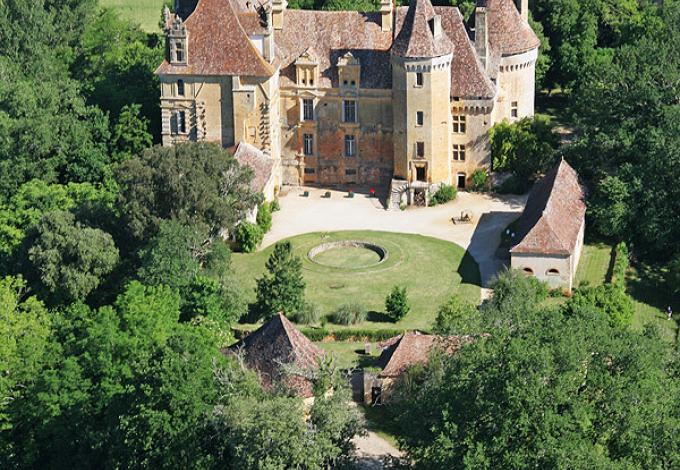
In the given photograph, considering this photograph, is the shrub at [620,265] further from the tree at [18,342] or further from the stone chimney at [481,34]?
the tree at [18,342]

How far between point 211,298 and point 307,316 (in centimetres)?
636

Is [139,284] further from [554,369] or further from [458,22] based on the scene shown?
[458,22]

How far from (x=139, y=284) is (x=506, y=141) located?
34.0m

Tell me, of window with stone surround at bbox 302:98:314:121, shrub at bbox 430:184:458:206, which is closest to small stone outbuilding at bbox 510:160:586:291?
shrub at bbox 430:184:458:206

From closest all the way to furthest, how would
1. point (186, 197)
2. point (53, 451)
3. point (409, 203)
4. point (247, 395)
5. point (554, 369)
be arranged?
point (554, 369), point (247, 395), point (53, 451), point (186, 197), point (409, 203)

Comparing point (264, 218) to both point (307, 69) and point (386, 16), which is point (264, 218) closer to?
point (307, 69)

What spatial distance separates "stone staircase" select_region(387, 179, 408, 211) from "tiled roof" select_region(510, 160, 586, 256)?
32.4 ft

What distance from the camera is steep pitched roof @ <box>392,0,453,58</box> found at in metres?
100

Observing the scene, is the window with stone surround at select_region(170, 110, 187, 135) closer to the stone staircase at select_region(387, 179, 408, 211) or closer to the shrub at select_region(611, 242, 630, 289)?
the stone staircase at select_region(387, 179, 408, 211)

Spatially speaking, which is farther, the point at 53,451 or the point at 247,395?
the point at 53,451

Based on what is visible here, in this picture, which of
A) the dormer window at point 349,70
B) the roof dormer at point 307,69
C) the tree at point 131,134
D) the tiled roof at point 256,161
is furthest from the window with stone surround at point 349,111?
the tree at point 131,134

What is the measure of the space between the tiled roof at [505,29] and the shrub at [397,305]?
2748cm

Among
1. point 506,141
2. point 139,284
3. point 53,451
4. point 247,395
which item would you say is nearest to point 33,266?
point 139,284

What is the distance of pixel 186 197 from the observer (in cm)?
8744
